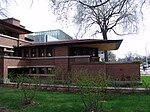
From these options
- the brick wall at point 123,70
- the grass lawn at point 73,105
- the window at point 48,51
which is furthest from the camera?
the window at point 48,51

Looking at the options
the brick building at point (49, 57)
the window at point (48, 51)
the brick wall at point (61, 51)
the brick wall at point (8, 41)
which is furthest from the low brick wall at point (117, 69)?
the brick wall at point (8, 41)

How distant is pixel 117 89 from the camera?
13.0m

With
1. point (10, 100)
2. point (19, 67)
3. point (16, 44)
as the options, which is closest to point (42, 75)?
point (19, 67)

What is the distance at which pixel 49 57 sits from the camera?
24.6m

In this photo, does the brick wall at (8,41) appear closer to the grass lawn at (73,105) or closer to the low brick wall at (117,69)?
the low brick wall at (117,69)

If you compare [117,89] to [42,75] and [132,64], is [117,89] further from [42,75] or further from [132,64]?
[42,75]

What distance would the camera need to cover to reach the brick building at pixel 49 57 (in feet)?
66.6

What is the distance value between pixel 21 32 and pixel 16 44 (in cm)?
193

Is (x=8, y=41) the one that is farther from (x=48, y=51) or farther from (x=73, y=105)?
(x=73, y=105)

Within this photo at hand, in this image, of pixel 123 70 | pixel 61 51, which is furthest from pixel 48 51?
pixel 123 70

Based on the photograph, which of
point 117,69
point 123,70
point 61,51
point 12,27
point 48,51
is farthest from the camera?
point 12,27

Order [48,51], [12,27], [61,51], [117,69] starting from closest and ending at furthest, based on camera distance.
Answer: [117,69], [61,51], [48,51], [12,27]

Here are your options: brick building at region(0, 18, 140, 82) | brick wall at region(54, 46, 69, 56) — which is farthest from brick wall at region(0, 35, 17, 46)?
brick wall at region(54, 46, 69, 56)

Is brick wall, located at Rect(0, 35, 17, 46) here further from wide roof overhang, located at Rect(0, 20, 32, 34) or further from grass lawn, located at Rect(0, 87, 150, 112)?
grass lawn, located at Rect(0, 87, 150, 112)
